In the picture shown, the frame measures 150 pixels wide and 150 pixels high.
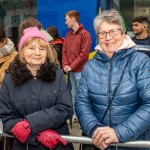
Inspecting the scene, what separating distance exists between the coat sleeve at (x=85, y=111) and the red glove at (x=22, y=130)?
423 millimetres

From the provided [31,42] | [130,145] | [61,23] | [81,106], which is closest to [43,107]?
[81,106]

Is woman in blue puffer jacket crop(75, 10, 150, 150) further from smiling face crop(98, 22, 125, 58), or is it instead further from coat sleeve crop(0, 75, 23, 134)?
coat sleeve crop(0, 75, 23, 134)

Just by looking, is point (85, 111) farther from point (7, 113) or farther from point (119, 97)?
point (7, 113)

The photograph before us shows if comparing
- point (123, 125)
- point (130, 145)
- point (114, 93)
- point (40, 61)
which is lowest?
point (130, 145)

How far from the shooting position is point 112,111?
262 cm

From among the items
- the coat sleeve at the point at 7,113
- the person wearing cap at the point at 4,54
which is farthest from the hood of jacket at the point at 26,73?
the person wearing cap at the point at 4,54

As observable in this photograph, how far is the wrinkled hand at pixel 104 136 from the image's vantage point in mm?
2496

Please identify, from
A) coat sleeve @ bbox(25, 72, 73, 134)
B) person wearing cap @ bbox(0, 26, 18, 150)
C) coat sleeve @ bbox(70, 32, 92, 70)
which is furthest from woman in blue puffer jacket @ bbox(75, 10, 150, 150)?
coat sleeve @ bbox(70, 32, 92, 70)

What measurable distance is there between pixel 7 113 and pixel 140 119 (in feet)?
3.54

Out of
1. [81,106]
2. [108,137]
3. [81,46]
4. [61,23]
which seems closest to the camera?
[108,137]

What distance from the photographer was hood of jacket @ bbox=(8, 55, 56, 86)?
284cm

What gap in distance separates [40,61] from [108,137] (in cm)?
89

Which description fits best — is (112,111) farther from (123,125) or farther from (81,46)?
(81,46)

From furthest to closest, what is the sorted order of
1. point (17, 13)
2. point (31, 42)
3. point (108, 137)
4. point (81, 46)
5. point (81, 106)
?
point (17, 13), point (81, 46), point (31, 42), point (81, 106), point (108, 137)
